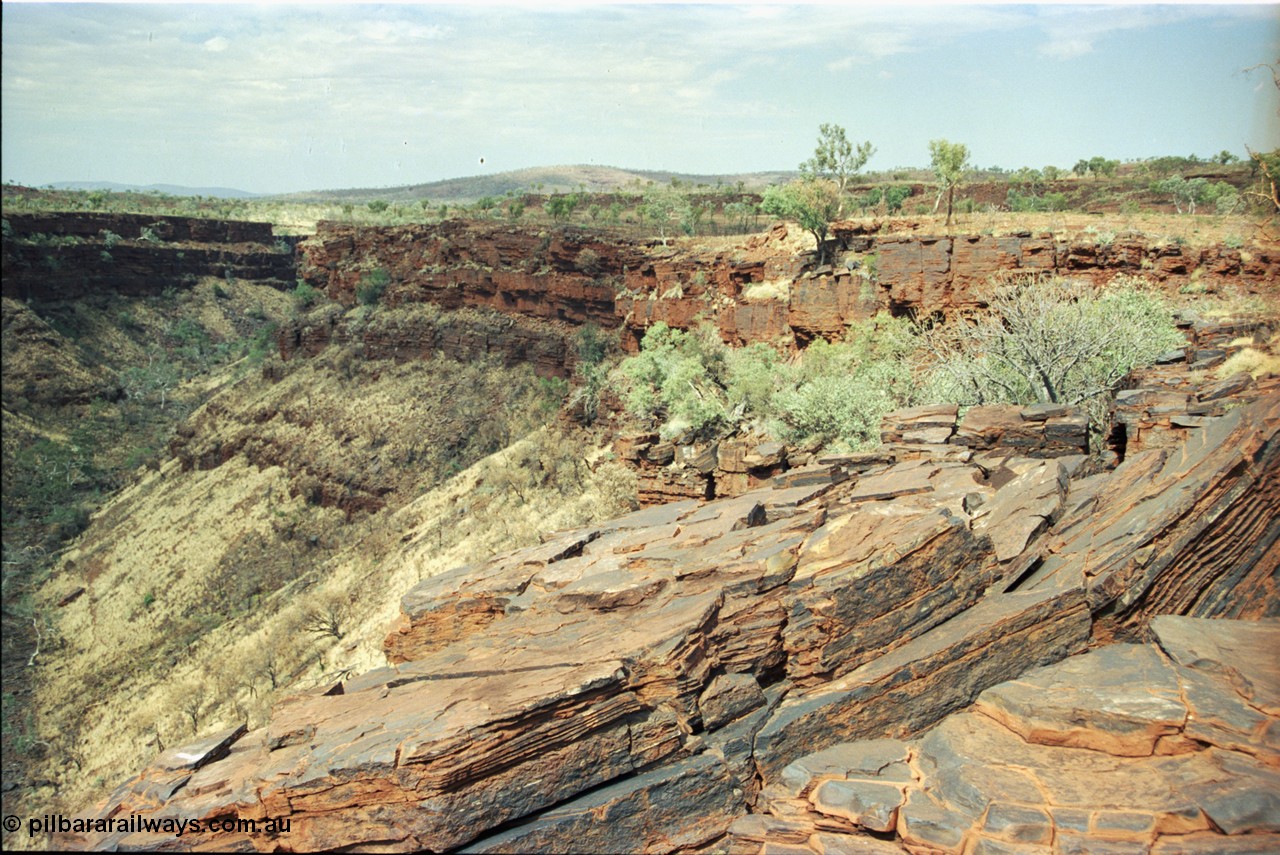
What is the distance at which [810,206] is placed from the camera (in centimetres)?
3088

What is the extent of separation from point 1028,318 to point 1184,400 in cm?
521

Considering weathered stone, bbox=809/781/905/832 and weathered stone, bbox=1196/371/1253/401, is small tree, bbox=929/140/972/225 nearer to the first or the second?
weathered stone, bbox=1196/371/1253/401

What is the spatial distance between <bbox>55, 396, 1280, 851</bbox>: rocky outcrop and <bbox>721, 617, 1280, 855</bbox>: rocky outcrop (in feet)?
0.08

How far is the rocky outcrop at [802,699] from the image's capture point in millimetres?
6910

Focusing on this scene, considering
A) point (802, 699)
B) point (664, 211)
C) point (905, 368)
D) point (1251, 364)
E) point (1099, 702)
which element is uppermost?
point (664, 211)

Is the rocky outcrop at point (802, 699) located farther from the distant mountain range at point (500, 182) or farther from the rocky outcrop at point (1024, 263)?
the distant mountain range at point (500, 182)

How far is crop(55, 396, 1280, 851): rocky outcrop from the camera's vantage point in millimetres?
6910

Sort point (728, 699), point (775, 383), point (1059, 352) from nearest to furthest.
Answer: point (728, 699) → point (1059, 352) → point (775, 383)

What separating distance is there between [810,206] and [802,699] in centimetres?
2548

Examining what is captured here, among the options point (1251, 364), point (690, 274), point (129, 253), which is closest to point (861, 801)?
point (1251, 364)

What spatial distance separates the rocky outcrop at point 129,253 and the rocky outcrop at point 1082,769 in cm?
6501

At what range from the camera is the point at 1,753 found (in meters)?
23.2

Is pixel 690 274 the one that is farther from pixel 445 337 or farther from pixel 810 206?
pixel 445 337

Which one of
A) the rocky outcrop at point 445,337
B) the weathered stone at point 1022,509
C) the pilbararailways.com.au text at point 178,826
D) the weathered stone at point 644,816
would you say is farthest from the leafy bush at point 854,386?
the pilbararailways.com.au text at point 178,826
